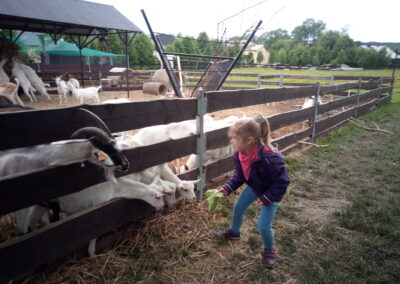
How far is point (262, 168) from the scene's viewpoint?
2.63m

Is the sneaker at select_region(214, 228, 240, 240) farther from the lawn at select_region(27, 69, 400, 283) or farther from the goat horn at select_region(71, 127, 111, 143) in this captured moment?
the goat horn at select_region(71, 127, 111, 143)

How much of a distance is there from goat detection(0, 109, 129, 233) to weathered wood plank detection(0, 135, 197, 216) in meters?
0.10

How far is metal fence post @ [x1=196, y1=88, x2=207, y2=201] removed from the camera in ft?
11.9

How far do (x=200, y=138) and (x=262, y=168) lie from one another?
1.37 m

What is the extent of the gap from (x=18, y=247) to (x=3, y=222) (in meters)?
1.61

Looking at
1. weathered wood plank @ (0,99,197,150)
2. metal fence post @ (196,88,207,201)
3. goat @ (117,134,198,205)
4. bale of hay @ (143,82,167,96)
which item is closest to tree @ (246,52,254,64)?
metal fence post @ (196,88,207,201)

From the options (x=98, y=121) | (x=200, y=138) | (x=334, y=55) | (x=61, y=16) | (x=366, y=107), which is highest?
(x=334, y=55)

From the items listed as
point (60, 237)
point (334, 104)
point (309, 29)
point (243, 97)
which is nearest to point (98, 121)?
point (60, 237)

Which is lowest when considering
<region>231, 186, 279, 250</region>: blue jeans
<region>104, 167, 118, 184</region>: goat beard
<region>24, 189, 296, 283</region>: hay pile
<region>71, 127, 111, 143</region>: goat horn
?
<region>24, 189, 296, 283</region>: hay pile

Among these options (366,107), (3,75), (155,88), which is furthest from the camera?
(155,88)

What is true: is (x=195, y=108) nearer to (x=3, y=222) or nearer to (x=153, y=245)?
(x=153, y=245)

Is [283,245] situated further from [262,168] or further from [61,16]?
[61,16]

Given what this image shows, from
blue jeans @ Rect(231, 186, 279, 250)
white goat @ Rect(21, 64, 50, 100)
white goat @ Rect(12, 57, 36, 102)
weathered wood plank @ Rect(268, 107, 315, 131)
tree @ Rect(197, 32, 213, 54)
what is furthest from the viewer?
white goat @ Rect(21, 64, 50, 100)

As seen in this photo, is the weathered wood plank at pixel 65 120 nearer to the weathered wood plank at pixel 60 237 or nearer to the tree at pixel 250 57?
the weathered wood plank at pixel 60 237
